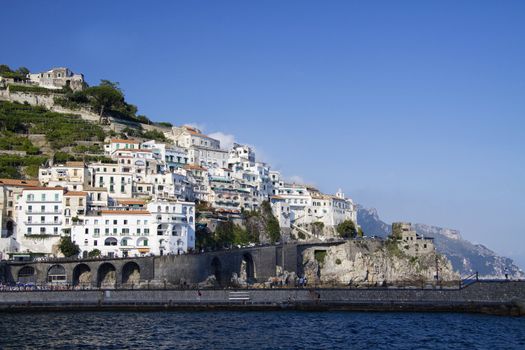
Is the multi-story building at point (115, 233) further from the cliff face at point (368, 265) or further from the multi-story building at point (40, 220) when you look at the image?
the cliff face at point (368, 265)

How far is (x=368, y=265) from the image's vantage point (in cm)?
10306

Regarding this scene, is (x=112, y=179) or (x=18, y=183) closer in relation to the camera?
(x=18, y=183)

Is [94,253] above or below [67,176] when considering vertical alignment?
below

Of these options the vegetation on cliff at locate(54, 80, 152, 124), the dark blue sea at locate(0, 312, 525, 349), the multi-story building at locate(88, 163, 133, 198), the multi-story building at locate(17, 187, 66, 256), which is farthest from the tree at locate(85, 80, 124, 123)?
the dark blue sea at locate(0, 312, 525, 349)

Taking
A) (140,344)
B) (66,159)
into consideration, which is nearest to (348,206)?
(66,159)

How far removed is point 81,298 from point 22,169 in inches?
1525

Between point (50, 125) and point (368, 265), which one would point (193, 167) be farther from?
point (368, 265)

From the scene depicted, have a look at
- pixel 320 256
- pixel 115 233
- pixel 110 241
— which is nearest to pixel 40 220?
pixel 110 241

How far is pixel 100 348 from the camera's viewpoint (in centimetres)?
3869

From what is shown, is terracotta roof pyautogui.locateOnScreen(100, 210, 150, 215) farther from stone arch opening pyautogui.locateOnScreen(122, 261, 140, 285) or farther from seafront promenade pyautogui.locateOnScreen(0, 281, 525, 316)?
seafront promenade pyautogui.locateOnScreen(0, 281, 525, 316)

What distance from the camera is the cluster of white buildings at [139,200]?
7719 centimetres

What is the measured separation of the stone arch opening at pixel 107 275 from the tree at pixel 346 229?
4757 centimetres

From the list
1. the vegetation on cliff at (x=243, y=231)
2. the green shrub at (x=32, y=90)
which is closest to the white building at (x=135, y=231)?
the vegetation on cliff at (x=243, y=231)

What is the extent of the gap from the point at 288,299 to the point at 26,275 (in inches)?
1166
